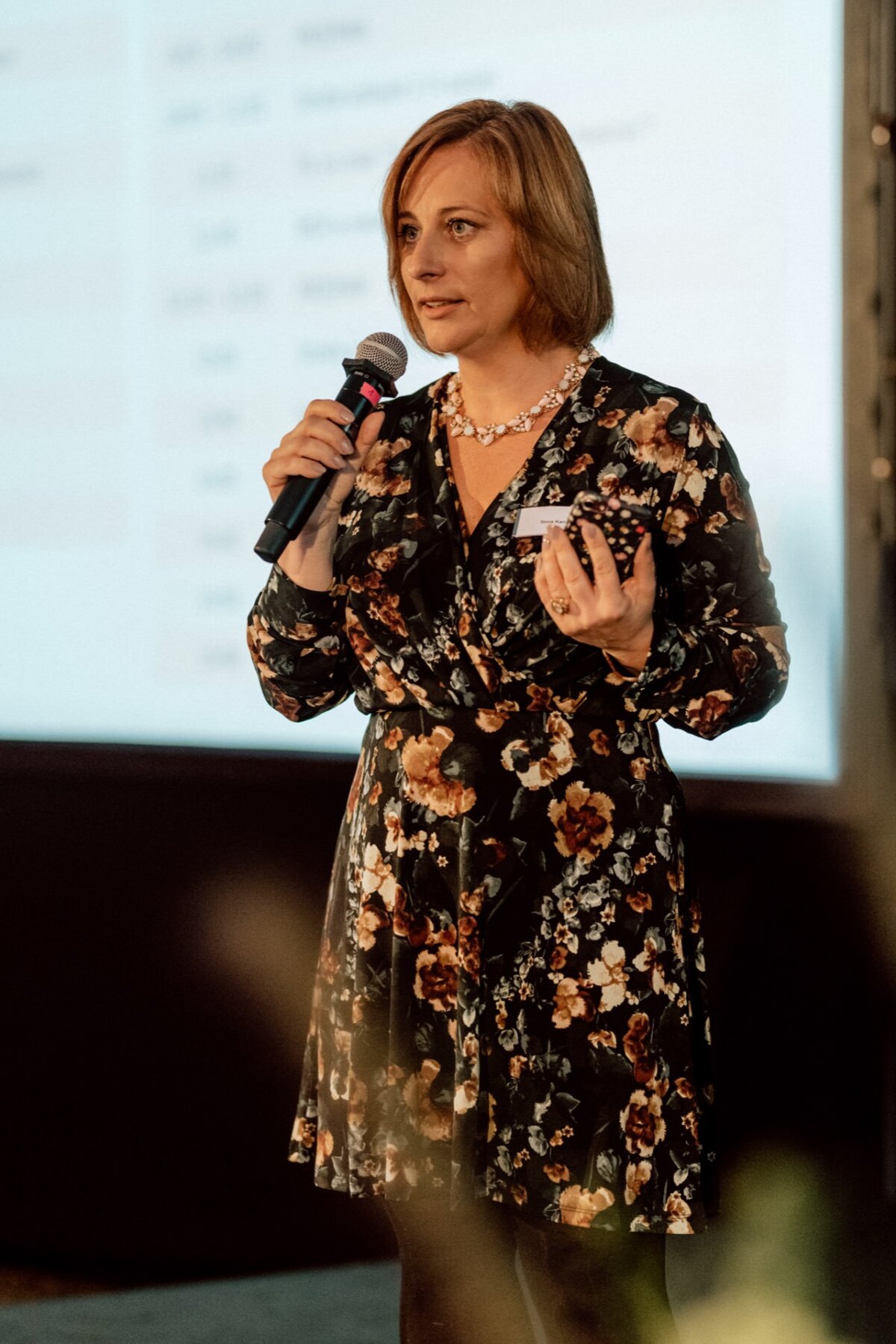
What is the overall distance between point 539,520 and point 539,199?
0.32 m

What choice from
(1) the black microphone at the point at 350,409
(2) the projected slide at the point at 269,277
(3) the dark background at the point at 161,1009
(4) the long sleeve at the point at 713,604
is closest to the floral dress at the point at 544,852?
(4) the long sleeve at the point at 713,604

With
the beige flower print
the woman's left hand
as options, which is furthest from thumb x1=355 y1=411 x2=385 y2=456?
the beige flower print

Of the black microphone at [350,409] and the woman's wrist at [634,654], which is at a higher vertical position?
the black microphone at [350,409]

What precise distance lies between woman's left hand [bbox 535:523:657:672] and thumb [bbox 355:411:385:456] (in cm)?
29

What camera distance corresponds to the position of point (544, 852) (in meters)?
1.35

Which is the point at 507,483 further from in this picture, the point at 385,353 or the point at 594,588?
the point at 594,588

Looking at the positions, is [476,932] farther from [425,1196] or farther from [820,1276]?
[820,1276]

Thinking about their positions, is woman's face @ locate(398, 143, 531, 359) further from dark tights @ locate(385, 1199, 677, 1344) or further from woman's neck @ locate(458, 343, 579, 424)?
dark tights @ locate(385, 1199, 677, 1344)

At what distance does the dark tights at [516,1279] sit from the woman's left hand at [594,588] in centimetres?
59

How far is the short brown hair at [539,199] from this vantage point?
54.7 inches

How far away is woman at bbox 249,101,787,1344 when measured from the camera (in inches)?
52.4

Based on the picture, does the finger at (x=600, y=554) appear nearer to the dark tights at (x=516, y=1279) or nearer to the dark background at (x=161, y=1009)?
the dark tights at (x=516, y=1279)

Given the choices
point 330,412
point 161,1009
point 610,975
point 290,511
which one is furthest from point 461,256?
point 161,1009

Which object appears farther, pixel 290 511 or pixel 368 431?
pixel 368 431
